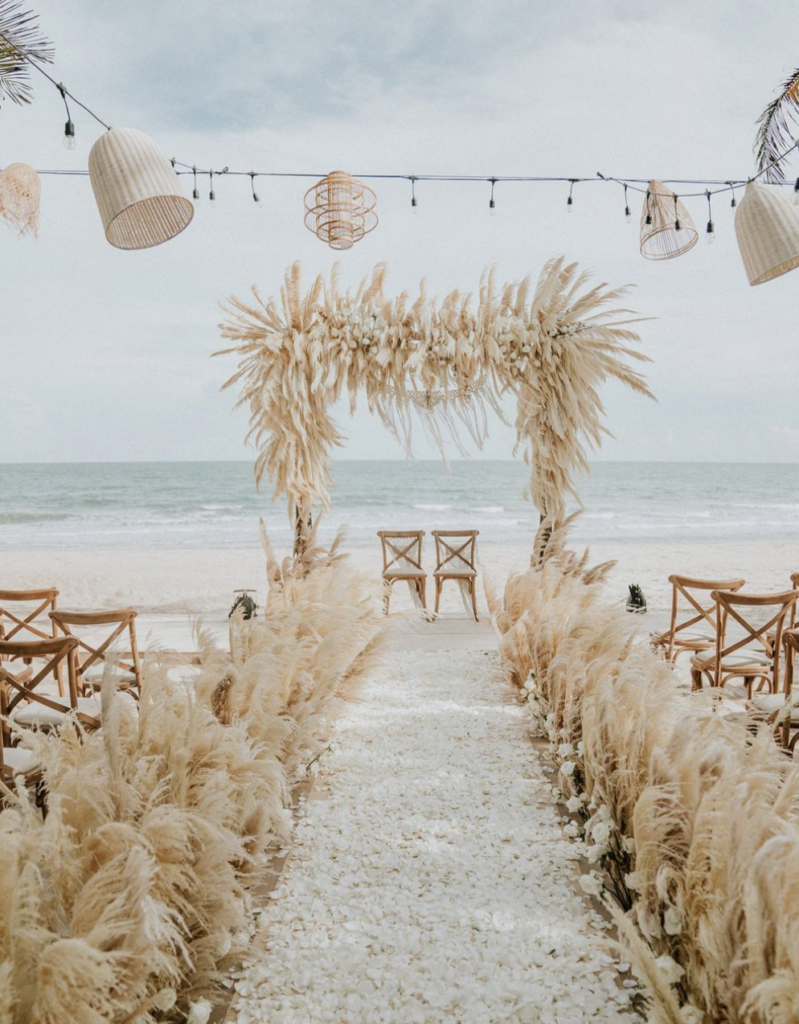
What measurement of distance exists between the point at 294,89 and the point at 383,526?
14.5 meters

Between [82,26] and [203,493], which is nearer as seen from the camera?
[82,26]

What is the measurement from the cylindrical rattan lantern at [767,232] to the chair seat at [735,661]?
7.56 feet

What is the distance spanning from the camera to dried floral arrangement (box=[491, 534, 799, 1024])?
1224 millimetres

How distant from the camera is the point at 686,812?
1.70 meters

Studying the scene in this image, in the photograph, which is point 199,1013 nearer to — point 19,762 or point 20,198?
→ point 19,762

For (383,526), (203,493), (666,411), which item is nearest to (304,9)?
(383,526)

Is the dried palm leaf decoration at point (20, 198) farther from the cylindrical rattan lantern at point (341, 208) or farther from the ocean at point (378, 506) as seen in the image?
the ocean at point (378, 506)

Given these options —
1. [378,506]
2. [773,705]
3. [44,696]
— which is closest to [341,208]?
[44,696]

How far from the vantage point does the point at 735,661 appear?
417 centimetres

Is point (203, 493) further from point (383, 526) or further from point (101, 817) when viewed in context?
point (101, 817)

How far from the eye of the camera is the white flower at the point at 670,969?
4.86 feet

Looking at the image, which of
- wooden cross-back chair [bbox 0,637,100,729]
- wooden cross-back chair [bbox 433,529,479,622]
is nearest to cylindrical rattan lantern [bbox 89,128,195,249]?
wooden cross-back chair [bbox 0,637,100,729]

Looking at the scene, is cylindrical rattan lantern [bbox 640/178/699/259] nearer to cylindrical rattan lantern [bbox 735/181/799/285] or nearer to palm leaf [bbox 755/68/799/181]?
palm leaf [bbox 755/68/799/181]

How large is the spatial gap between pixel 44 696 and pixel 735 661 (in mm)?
3946
